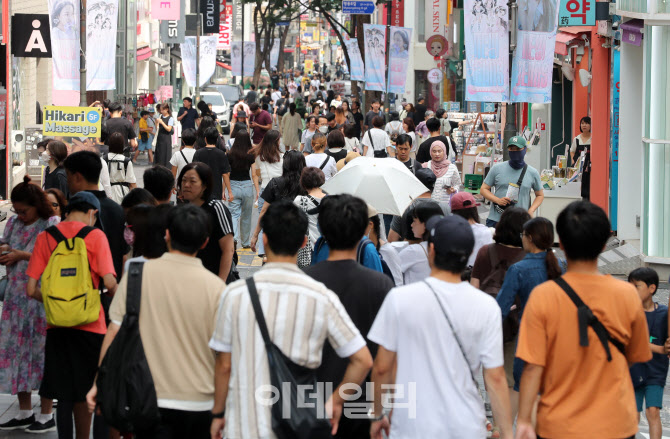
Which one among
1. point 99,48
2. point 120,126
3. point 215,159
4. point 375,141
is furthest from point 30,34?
point 215,159

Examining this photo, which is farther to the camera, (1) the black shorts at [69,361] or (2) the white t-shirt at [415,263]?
(2) the white t-shirt at [415,263]

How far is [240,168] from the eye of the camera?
13.8 meters

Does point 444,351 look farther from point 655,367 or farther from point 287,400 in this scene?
point 655,367

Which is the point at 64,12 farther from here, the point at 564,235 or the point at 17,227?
the point at 564,235

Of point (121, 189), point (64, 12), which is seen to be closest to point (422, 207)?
point (121, 189)

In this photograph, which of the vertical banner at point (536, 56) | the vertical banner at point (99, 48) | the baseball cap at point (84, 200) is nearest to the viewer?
the baseball cap at point (84, 200)

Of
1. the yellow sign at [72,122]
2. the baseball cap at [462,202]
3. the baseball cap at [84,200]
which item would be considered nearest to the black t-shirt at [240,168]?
the yellow sign at [72,122]

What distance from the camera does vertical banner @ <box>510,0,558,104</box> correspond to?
530 inches

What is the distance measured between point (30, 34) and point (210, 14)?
107 feet

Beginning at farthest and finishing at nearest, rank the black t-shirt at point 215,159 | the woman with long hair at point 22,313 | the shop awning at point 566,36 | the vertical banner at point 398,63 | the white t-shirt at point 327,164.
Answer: the vertical banner at point 398,63 < the shop awning at point 566,36 < the black t-shirt at point 215,159 < the white t-shirt at point 327,164 < the woman with long hair at point 22,313

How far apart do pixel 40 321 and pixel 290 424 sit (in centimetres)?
311

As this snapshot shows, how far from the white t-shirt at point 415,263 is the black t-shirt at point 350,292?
6.39 feet

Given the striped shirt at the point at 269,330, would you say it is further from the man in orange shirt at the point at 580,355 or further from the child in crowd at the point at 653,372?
the child in crowd at the point at 653,372

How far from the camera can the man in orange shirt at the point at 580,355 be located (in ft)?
14.2
